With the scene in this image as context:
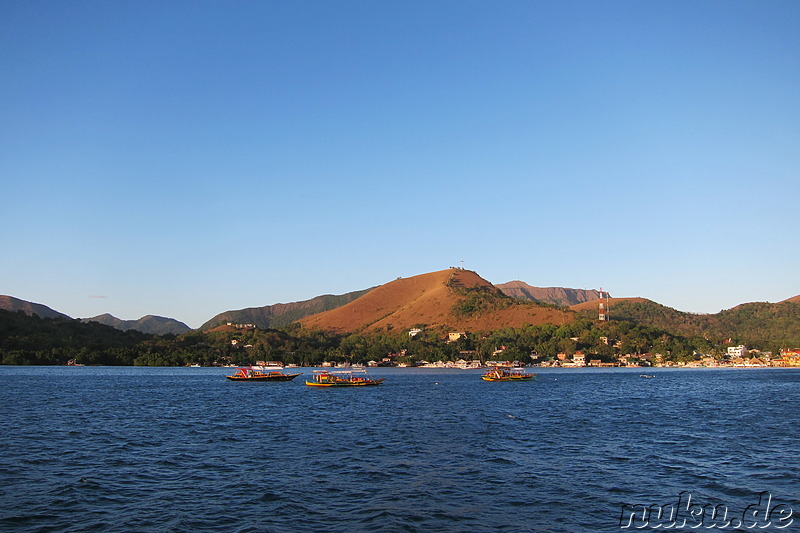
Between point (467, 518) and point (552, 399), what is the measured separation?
59551 mm

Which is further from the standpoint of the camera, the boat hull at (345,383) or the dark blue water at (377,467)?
the boat hull at (345,383)

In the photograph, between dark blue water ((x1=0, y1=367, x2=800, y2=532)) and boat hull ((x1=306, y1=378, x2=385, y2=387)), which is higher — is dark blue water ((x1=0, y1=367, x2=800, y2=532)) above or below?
below

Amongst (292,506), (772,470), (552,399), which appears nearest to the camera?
(292,506)

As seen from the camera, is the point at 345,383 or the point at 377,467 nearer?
the point at 377,467

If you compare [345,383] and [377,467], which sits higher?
[345,383]

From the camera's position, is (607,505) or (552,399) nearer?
(607,505)

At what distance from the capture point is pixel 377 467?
32.4 metres

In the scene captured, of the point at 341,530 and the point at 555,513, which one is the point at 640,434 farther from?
the point at 341,530

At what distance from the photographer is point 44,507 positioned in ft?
80.7

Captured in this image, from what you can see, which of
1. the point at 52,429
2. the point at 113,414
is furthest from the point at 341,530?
the point at 113,414

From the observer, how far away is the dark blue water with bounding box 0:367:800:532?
2344 cm

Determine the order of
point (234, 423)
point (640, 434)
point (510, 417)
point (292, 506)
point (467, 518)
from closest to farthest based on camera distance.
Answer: point (467, 518), point (292, 506), point (640, 434), point (234, 423), point (510, 417)

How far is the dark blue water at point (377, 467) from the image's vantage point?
923 inches

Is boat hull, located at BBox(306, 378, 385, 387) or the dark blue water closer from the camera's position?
the dark blue water
